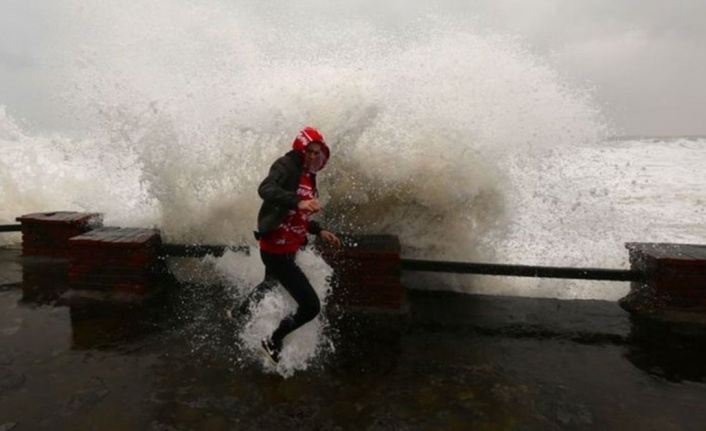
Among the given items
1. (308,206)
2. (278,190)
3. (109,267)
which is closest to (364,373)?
(308,206)

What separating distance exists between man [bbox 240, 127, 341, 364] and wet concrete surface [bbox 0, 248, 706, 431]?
36 centimetres

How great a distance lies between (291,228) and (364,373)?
44.5 inches

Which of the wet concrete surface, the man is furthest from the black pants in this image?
the wet concrete surface

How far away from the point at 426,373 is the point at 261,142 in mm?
3095

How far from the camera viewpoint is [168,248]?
16.0ft

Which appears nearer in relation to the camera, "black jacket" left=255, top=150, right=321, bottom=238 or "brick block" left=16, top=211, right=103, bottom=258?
"black jacket" left=255, top=150, right=321, bottom=238

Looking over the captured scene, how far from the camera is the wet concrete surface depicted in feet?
9.04

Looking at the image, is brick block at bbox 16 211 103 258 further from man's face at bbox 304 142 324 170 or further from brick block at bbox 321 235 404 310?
man's face at bbox 304 142 324 170

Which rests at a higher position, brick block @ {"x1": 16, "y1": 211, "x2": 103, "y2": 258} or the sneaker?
brick block @ {"x1": 16, "y1": 211, "x2": 103, "y2": 258}

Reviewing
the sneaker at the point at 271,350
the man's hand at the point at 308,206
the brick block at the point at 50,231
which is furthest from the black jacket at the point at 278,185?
the brick block at the point at 50,231

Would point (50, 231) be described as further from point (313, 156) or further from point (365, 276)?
point (313, 156)

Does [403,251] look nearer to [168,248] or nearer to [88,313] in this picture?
[168,248]

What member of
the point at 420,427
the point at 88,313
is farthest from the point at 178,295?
the point at 420,427

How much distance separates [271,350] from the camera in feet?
11.0
